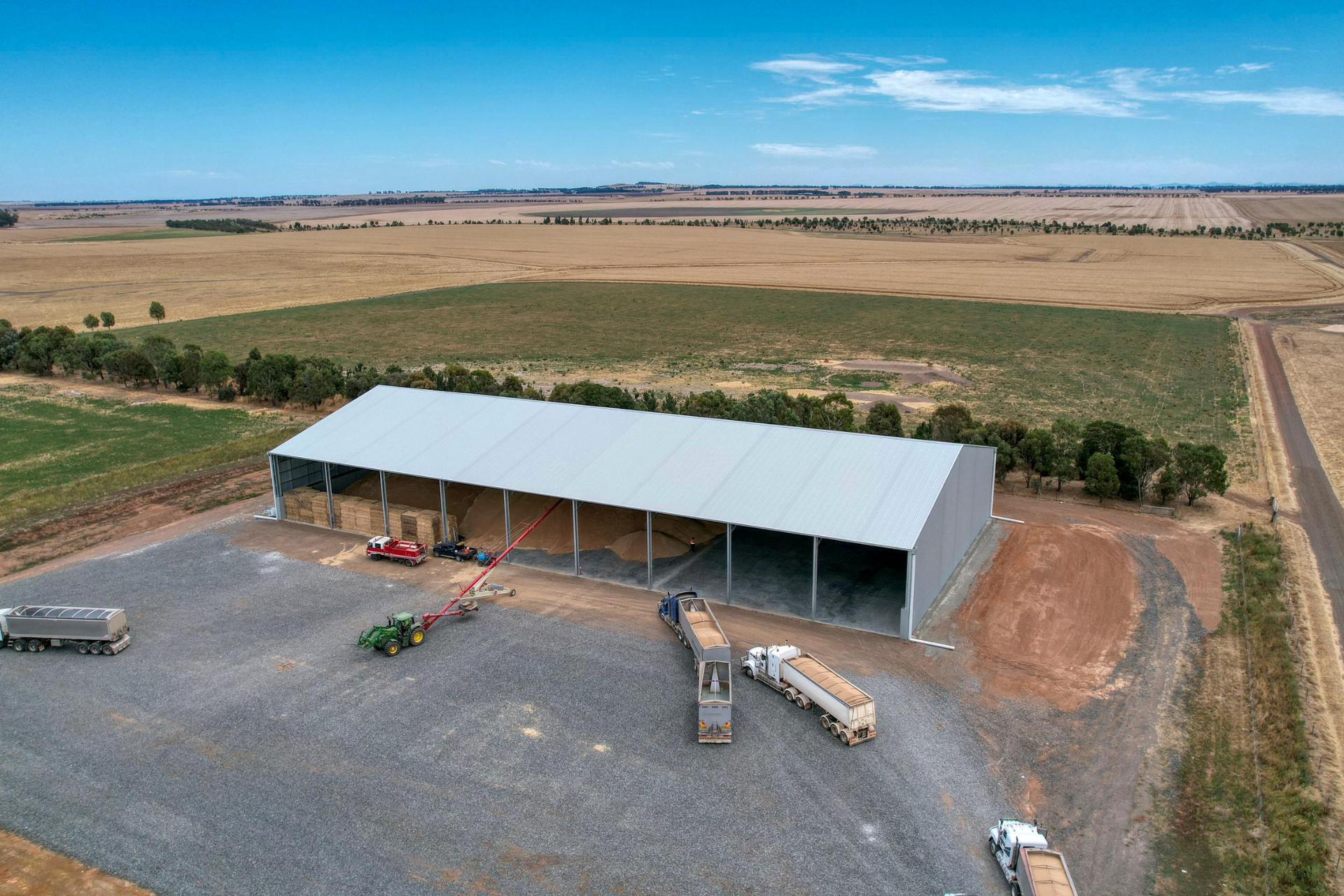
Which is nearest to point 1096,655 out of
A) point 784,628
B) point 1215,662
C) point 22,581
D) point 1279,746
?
point 1215,662

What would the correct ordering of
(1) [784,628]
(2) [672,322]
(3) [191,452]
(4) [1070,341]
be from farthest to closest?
(2) [672,322] < (4) [1070,341] < (3) [191,452] < (1) [784,628]

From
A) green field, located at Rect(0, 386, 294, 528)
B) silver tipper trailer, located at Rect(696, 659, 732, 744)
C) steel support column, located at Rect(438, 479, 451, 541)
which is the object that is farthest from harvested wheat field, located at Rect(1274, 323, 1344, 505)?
green field, located at Rect(0, 386, 294, 528)

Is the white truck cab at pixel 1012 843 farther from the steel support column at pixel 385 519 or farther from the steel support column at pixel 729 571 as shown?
the steel support column at pixel 385 519

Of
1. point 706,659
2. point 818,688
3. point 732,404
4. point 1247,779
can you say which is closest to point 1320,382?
point 732,404

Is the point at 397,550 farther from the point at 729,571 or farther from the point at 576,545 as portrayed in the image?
the point at 729,571

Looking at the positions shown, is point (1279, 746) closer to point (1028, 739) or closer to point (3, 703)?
point (1028, 739)
